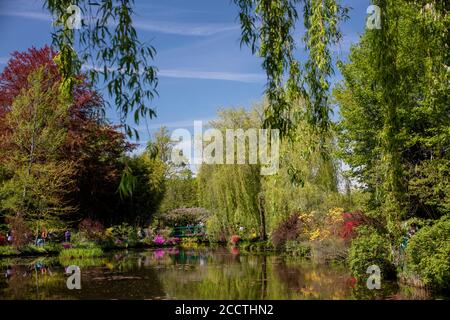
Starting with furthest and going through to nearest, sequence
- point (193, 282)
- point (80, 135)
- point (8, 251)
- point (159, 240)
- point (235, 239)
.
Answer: point (159, 240) < point (235, 239) < point (80, 135) < point (8, 251) < point (193, 282)

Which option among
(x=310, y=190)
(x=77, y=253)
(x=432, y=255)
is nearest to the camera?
(x=432, y=255)

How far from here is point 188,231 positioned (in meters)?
34.5

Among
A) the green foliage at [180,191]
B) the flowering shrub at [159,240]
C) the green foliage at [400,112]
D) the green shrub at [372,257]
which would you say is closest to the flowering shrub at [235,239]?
the flowering shrub at [159,240]

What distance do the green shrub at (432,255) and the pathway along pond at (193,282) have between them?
0.38 m

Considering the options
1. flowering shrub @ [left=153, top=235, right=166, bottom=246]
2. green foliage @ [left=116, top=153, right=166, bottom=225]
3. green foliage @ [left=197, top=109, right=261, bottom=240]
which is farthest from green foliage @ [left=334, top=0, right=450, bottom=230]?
flowering shrub @ [left=153, top=235, right=166, bottom=246]

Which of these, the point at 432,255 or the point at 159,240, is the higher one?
the point at 432,255

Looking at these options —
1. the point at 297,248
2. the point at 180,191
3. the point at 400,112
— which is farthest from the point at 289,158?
the point at 180,191

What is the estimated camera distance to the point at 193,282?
11773 mm

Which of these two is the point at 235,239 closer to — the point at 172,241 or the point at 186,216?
the point at 172,241

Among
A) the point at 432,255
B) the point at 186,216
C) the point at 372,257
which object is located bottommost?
the point at 372,257

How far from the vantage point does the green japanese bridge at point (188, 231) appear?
31.9 meters

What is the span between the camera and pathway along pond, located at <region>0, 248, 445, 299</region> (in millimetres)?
9609

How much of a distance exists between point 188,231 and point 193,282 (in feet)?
75.2

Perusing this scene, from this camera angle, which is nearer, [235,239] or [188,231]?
[235,239]
